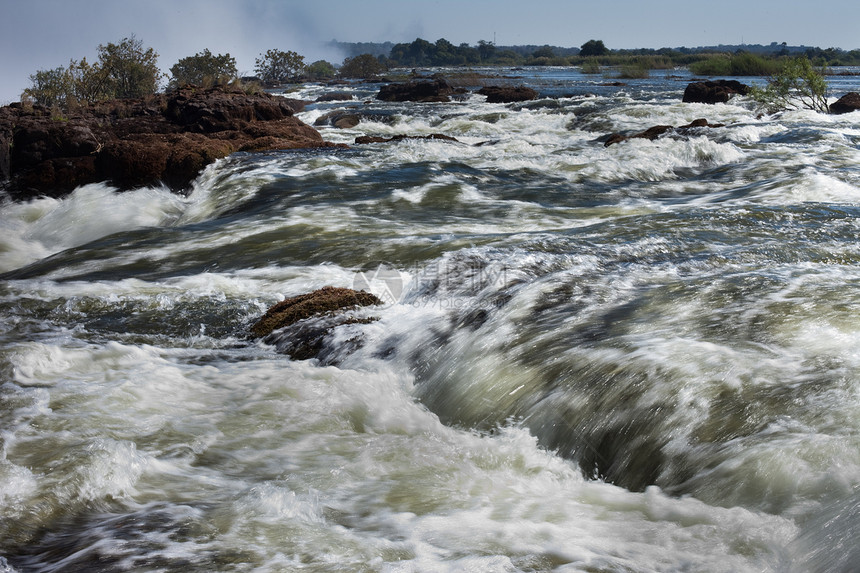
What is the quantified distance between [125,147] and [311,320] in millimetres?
9293

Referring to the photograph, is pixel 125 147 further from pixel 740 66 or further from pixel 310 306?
pixel 740 66

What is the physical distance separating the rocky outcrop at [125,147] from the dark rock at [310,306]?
7.81 m

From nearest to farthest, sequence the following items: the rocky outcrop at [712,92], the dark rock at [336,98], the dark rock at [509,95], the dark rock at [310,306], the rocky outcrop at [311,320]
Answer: the rocky outcrop at [311,320]
the dark rock at [310,306]
the rocky outcrop at [712,92]
the dark rock at [509,95]
the dark rock at [336,98]

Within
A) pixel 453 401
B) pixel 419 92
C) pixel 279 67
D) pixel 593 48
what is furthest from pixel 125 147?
pixel 593 48

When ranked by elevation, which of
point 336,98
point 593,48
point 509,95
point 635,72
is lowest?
→ point 509,95

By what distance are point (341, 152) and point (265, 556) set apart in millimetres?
12853

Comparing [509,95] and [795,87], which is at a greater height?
[509,95]

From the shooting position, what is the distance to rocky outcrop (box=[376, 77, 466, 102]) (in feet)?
125

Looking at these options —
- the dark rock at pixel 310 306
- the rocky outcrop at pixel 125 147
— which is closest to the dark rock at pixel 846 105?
the rocky outcrop at pixel 125 147

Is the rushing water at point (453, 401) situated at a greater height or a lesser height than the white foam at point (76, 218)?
lesser

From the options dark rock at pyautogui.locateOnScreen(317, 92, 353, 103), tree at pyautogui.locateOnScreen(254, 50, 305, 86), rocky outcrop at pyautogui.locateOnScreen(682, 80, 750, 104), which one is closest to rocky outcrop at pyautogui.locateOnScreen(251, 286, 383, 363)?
rocky outcrop at pyautogui.locateOnScreen(682, 80, 750, 104)

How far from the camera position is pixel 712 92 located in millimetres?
26766

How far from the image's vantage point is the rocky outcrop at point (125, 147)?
503 inches

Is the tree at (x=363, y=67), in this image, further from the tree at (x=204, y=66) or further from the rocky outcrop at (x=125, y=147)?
the rocky outcrop at (x=125, y=147)
